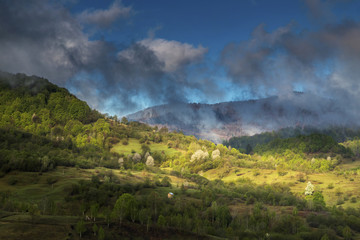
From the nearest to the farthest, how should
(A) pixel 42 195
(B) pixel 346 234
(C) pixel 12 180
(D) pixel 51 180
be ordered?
1. (B) pixel 346 234
2. (A) pixel 42 195
3. (C) pixel 12 180
4. (D) pixel 51 180

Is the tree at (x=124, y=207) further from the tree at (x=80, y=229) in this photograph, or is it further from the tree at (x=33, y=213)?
the tree at (x=80, y=229)

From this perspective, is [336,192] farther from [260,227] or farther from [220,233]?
[220,233]

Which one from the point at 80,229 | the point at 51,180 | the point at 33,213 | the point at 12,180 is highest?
the point at 12,180

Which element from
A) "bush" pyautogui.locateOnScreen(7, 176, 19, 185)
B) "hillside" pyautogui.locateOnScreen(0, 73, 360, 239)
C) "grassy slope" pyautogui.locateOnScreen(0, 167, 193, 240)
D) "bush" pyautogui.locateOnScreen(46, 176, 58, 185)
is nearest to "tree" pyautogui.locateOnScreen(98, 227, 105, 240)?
"hillside" pyautogui.locateOnScreen(0, 73, 360, 239)

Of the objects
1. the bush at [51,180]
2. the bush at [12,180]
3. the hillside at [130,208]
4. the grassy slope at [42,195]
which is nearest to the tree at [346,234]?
the hillside at [130,208]

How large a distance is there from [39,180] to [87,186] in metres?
28.1

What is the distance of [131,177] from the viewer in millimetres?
169625

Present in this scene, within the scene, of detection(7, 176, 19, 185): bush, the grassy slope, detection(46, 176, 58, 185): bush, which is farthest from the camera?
detection(46, 176, 58, 185): bush

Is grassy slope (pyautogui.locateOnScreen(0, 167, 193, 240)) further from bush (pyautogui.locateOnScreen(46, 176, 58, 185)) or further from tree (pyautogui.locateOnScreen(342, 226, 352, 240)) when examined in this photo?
tree (pyautogui.locateOnScreen(342, 226, 352, 240))

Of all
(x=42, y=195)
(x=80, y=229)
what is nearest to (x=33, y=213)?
(x=80, y=229)

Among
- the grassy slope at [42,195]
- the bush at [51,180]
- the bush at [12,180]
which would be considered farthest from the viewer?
the bush at [51,180]

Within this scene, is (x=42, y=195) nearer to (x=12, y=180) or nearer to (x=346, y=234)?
(x=12, y=180)

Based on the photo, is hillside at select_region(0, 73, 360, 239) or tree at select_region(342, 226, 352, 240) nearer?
hillside at select_region(0, 73, 360, 239)

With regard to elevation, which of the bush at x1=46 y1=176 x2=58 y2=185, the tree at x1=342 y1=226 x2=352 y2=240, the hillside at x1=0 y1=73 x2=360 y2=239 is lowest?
the tree at x1=342 y1=226 x2=352 y2=240
